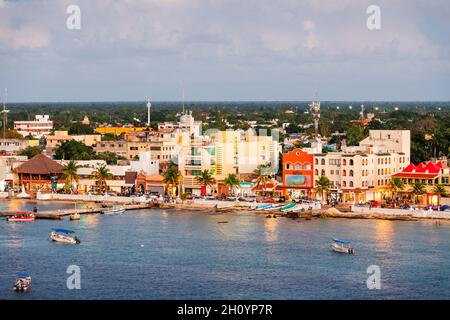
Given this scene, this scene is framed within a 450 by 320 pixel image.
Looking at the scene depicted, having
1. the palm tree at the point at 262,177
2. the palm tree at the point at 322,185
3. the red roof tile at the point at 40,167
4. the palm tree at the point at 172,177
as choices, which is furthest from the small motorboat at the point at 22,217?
the palm tree at the point at 322,185

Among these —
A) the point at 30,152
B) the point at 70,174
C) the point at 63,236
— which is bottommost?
the point at 63,236

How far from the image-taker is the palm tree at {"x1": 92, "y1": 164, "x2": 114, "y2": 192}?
43.0 meters

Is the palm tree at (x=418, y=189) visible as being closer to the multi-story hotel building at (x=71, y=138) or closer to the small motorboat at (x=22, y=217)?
the small motorboat at (x=22, y=217)

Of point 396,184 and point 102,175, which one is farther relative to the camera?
point 102,175

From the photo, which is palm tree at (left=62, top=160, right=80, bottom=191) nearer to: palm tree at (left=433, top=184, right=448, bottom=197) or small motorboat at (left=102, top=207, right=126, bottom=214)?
small motorboat at (left=102, top=207, right=126, bottom=214)

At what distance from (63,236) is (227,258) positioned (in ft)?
17.5

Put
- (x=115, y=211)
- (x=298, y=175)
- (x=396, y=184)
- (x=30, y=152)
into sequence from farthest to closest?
1. (x=30, y=152)
2. (x=298, y=175)
3. (x=115, y=211)
4. (x=396, y=184)

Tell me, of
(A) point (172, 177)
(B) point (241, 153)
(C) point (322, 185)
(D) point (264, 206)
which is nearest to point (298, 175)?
(C) point (322, 185)

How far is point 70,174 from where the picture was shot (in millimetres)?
43188

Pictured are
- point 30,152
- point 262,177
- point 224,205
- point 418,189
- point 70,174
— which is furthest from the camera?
point 30,152

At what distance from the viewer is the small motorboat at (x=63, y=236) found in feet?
99.9

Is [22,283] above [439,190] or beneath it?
beneath

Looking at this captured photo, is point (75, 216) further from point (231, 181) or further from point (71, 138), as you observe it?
point (71, 138)
